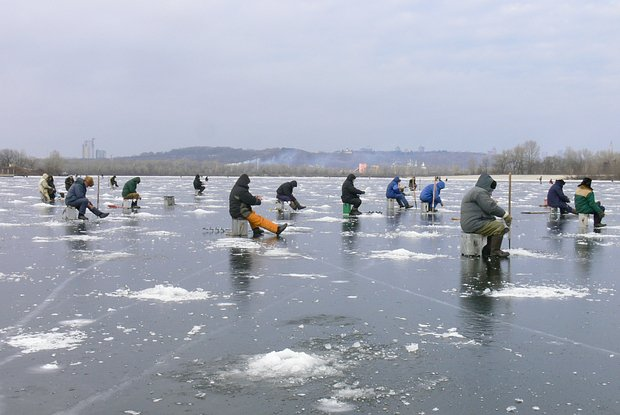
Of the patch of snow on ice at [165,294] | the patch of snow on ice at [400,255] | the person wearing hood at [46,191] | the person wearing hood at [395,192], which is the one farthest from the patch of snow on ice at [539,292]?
the person wearing hood at [46,191]

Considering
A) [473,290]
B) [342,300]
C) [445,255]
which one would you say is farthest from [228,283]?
[445,255]

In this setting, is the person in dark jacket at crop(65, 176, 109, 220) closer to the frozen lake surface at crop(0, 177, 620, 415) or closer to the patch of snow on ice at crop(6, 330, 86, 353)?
the frozen lake surface at crop(0, 177, 620, 415)

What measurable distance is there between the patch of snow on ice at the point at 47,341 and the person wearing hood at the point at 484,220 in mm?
8489

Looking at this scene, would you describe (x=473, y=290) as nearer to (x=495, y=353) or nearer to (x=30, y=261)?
(x=495, y=353)

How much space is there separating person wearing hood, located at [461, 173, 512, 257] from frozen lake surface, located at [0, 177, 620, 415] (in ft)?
1.70

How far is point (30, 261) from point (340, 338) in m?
7.88

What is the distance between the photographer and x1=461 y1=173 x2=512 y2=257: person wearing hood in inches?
522

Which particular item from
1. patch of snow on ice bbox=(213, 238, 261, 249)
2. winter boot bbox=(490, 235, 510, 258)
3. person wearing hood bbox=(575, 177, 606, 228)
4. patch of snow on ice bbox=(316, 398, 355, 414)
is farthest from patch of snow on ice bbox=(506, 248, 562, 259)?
patch of snow on ice bbox=(316, 398, 355, 414)

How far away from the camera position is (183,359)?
6.31 metres

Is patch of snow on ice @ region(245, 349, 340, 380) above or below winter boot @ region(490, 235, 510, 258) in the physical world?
below

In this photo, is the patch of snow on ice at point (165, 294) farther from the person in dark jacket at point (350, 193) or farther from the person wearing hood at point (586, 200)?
the person in dark jacket at point (350, 193)

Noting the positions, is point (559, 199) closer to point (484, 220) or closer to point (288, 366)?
point (484, 220)

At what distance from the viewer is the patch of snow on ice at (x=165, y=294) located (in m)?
9.19

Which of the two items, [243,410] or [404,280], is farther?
[404,280]
